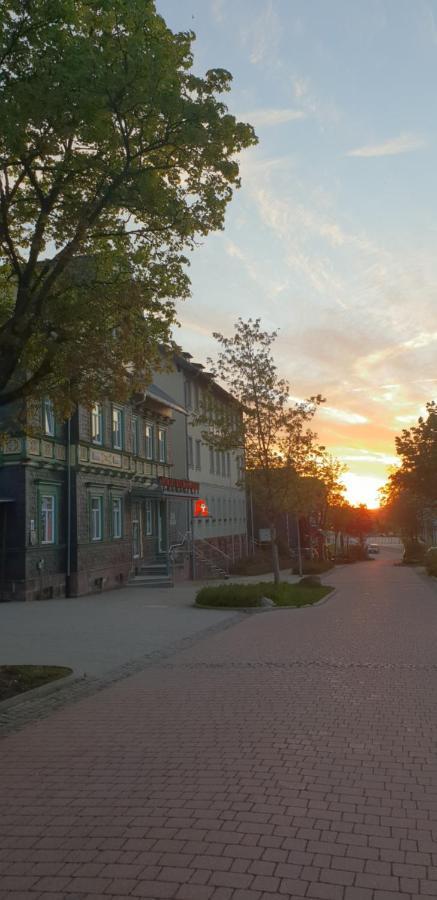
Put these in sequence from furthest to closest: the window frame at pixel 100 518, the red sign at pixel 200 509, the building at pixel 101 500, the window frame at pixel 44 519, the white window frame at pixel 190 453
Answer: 1. the white window frame at pixel 190 453
2. the red sign at pixel 200 509
3. the window frame at pixel 100 518
4. the window frame at pixel 44 519
5. the building at pixel 101 500

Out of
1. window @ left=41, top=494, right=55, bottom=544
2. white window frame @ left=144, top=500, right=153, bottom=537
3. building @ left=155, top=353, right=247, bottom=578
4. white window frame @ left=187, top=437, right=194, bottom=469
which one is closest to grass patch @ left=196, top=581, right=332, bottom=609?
window @ left=41, top=494, right=55, bottom=544

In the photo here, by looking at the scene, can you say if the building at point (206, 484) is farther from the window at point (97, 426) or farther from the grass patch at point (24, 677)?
the grass patch at point (24, 677)

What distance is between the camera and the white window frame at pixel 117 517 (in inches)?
1180

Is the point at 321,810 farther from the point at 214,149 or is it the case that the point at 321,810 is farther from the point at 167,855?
the point at 214,149

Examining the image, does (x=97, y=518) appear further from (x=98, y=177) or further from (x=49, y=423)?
(x=98, y=177)

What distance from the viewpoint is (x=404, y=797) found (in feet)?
17.5

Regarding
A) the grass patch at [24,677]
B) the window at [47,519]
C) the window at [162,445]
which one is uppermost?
the window at [162,445]

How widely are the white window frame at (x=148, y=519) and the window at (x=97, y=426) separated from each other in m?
7.24

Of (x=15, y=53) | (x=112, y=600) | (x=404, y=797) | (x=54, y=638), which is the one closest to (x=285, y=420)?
(x=112, y=600)

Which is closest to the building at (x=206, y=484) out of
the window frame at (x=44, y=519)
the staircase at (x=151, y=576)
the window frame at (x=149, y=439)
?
the window frame at (x=149, y=439)

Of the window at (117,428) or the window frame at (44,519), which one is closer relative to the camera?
the window frame at (44,519)

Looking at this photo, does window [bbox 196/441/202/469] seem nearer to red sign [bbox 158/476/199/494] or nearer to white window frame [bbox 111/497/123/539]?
red sign [bbox 158/476/199/494]

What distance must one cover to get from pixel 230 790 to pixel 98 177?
24.3 feet

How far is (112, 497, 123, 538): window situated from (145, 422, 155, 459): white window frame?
15.0 feet
